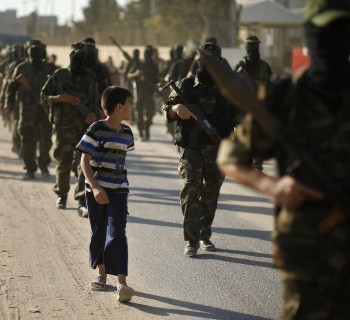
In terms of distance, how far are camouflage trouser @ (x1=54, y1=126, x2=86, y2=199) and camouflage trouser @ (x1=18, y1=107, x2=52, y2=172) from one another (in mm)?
3007

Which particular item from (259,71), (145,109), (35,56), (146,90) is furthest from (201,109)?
(145,109)

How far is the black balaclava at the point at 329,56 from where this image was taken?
381 cm

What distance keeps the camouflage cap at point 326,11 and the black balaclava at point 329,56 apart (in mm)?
26

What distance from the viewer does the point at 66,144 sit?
38.8 ft

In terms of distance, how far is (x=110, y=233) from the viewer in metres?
7.54

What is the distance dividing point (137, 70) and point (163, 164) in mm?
4990

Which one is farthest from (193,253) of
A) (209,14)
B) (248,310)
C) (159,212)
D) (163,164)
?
(209,14)

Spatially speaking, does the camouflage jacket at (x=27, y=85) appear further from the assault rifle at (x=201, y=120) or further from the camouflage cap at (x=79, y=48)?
the assault rifle at (x=201, y=120)

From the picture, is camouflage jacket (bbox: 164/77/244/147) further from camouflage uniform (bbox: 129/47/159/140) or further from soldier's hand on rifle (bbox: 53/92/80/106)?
camouflage uniform (bbox: 129/47/159/140)

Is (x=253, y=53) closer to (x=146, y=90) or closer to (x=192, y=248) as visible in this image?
(x=192, y=248)

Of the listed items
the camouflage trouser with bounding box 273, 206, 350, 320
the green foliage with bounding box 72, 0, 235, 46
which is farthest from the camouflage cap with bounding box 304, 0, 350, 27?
the green foliage with bounding box 72, 0, 235, 46

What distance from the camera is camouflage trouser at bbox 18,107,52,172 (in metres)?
15.0

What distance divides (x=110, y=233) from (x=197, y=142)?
189 centimetres

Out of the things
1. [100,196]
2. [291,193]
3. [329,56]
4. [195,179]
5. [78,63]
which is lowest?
[195,179]
